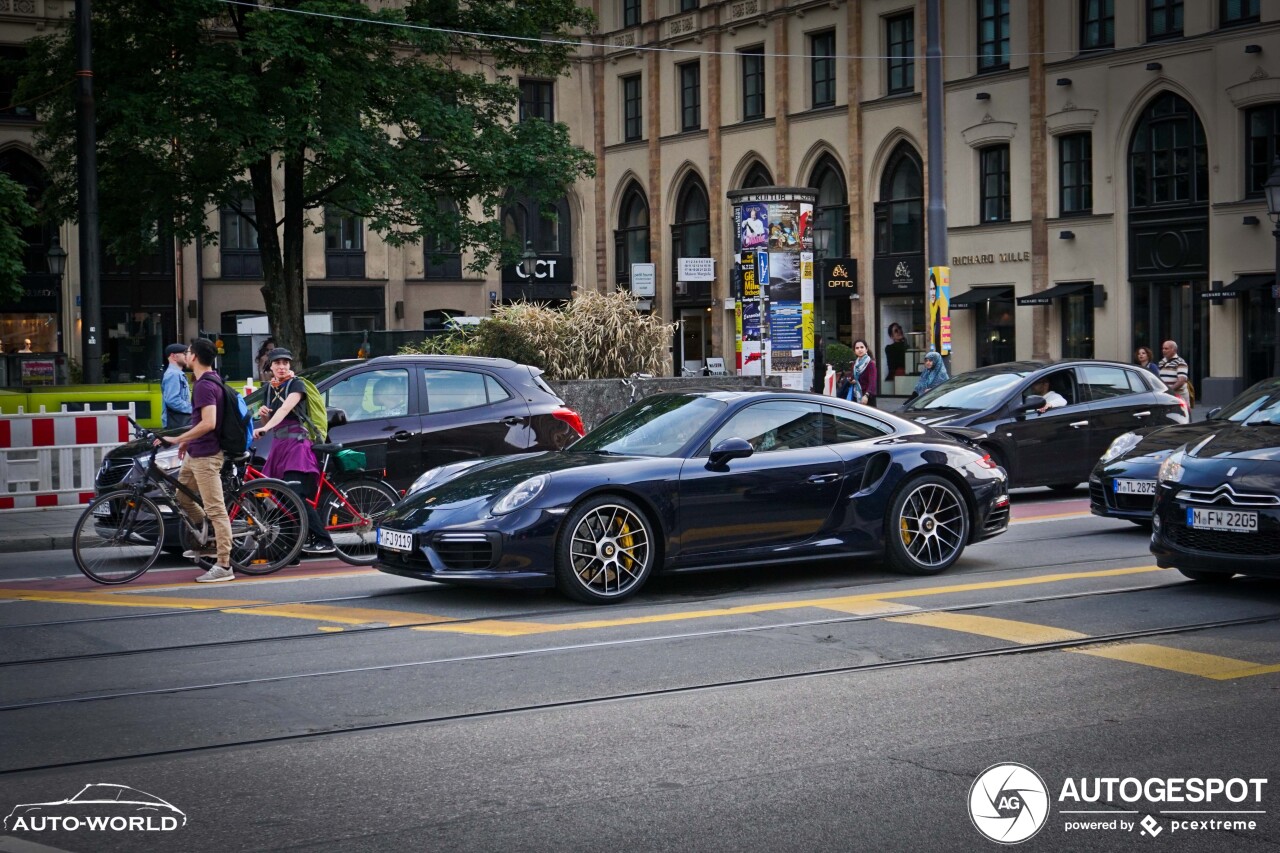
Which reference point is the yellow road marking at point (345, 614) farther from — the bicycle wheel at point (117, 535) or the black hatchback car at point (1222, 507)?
the black hatchback car at point (1222, 507)

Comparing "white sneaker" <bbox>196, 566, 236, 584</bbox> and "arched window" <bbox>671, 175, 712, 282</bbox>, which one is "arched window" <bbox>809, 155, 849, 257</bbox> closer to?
"arched window" <bbox>671, 175, 712, 282</bbox>

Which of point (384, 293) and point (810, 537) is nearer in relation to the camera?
point (810, 537)

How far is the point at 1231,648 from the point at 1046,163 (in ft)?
116

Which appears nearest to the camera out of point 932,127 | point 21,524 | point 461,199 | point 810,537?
point 810,537

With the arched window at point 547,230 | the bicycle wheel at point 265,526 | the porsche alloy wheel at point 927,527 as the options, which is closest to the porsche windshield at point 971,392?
the porsche alloy wheel at point 927,527

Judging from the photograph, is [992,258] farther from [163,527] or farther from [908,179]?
[163,527]

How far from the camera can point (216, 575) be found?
11.3 metres

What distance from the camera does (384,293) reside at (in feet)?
183

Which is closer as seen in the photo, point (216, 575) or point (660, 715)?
point (660, 715)

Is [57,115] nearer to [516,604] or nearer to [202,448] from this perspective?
[202,448]

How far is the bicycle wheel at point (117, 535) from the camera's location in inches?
441

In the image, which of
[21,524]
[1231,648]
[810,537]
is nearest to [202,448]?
[810,537]

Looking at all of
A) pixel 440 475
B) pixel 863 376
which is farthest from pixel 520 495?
pixel 863 376

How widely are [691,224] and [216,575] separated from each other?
1737 inches
